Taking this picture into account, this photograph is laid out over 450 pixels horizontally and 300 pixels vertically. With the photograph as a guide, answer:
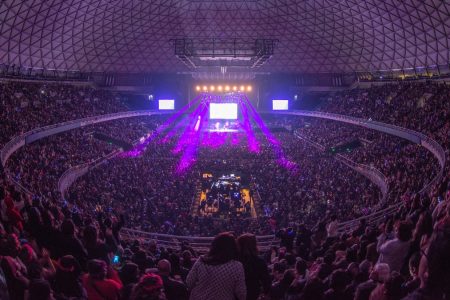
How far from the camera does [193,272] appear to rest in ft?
15.7

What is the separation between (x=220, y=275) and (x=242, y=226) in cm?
1734

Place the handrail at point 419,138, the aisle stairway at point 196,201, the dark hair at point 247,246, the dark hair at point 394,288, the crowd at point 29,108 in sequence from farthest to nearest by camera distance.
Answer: the crowd at point 29,108 < the aisle stairway at point 196,201 < the handrail at point 419,138 < the dark hair at point 247,246 < the dark hair at point 394,288

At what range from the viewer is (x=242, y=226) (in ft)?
71.4

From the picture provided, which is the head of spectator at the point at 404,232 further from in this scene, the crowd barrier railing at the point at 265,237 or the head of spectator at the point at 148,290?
the crowd barrier railing at the point at 265,237

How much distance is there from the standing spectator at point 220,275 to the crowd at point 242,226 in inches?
0.5

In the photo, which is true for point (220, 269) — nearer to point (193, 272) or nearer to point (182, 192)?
point (193, 272)

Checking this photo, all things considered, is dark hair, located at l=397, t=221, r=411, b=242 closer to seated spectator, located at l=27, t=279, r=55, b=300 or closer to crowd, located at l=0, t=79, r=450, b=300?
crowd, located at l=0, t=79, r=450, b=300

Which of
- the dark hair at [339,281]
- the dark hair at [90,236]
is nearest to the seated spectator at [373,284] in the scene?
the dark hair at [339,281]

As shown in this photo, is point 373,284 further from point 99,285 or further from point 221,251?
point 99,285

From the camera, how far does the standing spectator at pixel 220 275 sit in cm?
465

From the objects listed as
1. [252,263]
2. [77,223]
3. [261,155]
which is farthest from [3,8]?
[252,263]

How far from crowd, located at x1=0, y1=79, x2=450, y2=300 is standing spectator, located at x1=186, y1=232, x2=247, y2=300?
12 millimetres

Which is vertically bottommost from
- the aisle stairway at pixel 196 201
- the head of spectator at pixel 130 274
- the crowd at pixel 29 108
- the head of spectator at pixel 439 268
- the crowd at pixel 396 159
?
the aisle stairway at pixel 196 201

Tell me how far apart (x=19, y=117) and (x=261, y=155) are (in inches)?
946
